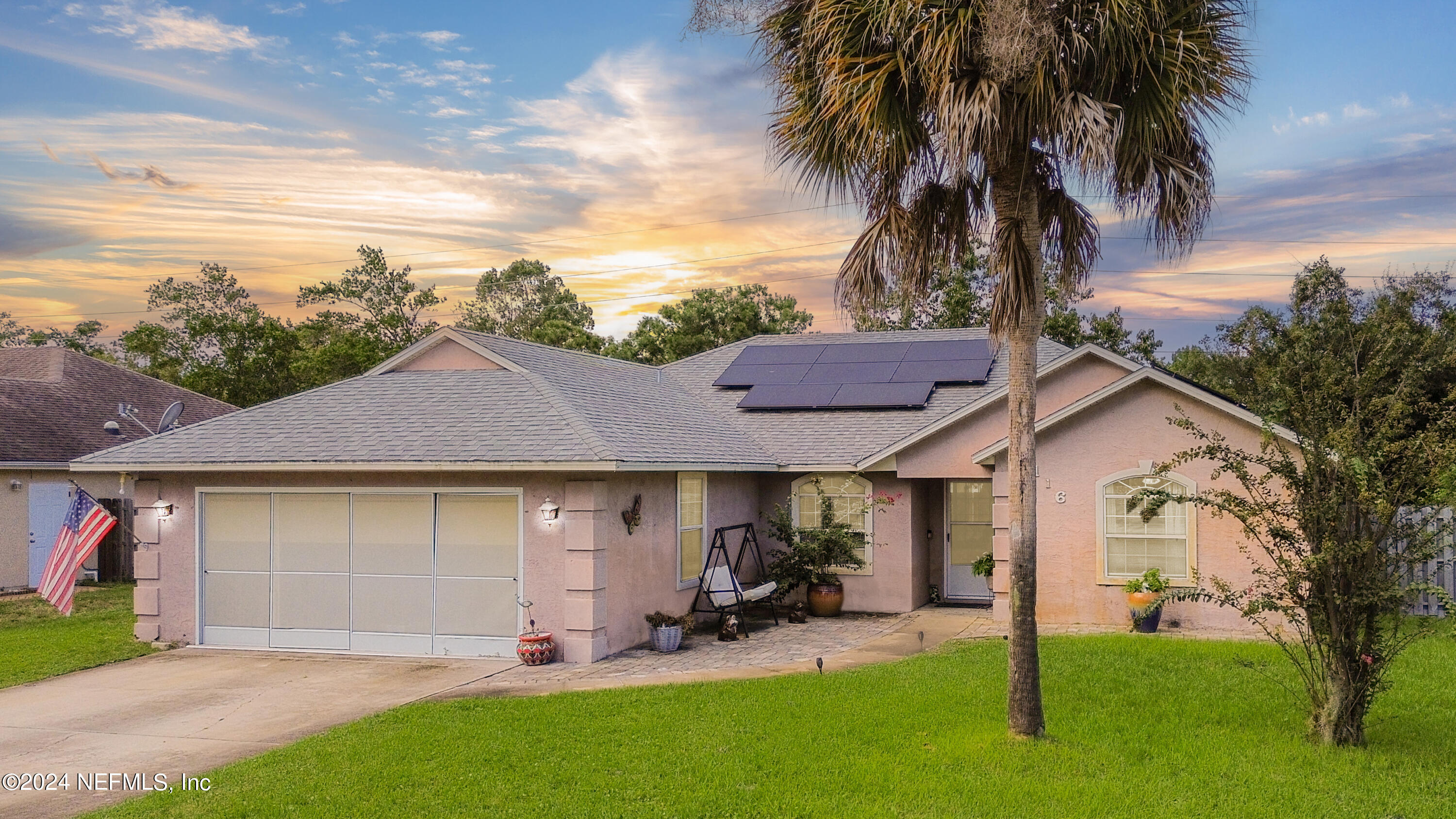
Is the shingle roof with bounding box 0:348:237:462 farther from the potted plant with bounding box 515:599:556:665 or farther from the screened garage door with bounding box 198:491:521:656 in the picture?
the potted plant with bounding box 515:599:556:665

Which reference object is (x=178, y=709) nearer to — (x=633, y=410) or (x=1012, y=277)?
(x=633, y=410)

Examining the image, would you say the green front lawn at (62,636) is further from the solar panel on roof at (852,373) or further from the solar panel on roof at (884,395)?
the solar panel on roof at (852,373)

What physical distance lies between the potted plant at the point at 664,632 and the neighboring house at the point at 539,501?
0.78 ft

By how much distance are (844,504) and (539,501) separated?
641cm

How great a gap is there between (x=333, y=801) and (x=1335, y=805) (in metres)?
6.82

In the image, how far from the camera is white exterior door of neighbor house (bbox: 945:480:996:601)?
17.2 meters

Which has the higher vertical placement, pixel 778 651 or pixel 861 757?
pixel 861 757

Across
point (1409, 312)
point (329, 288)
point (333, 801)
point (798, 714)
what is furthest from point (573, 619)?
point (329, 288)

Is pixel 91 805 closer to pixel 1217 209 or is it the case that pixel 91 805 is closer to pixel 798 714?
pixel 798 714

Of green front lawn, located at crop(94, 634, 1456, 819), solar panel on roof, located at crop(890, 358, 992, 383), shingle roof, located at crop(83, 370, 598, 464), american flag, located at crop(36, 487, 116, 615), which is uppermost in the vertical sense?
solar panel on roof, located at crop(890, 358, 992, 383)

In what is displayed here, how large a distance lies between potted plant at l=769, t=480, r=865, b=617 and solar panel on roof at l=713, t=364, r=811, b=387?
13.4 feet

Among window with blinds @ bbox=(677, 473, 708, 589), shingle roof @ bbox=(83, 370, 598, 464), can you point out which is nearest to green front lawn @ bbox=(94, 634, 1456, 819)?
shingle roof @ bbox=(83, 370, 598, 464)

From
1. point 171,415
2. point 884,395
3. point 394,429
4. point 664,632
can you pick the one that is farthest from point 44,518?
point 884,395

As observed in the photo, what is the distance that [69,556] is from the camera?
1258 cm
